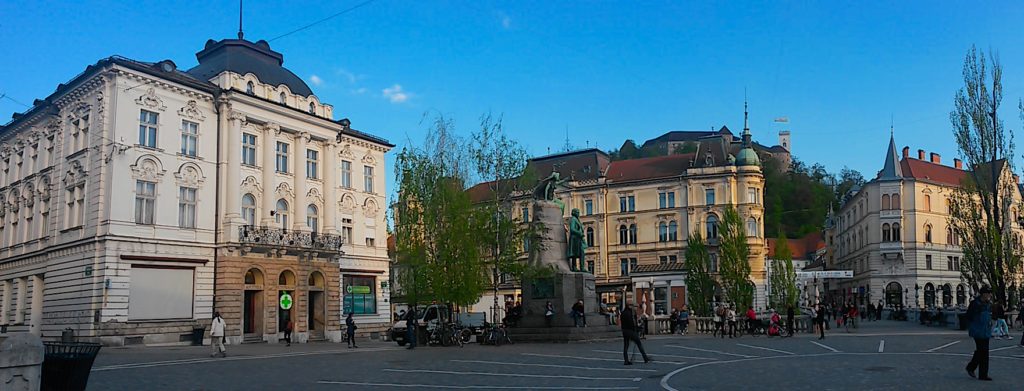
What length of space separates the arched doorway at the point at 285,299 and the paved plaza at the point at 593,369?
14143 millimetres

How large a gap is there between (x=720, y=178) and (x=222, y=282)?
4706 centimetres

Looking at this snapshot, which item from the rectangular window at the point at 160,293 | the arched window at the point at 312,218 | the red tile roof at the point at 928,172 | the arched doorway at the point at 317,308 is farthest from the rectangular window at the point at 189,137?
the red tile roof at the point at 928,172

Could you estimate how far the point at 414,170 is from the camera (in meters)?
36.6

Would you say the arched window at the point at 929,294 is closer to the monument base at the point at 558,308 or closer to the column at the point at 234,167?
the monument base at the point at 558,308

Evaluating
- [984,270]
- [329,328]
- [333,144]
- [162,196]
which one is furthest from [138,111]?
[984,270]

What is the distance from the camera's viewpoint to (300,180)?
144 ft

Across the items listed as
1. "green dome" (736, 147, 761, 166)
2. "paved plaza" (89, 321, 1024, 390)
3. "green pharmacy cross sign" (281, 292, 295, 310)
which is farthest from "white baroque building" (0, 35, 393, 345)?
"green dome" (736, 147, 761, 166)

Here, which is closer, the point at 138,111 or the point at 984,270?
the point at 138,111

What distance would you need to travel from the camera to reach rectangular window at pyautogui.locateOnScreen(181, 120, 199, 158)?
38.9 metres

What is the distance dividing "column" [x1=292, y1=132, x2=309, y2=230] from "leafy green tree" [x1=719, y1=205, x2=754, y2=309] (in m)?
24.3

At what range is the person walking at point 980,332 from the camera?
14.5 metres

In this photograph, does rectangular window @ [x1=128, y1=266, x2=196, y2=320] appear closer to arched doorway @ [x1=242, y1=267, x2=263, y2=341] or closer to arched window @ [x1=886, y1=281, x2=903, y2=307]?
arched doorway @ [x1=242, y1=267, x2=263, y2=341]

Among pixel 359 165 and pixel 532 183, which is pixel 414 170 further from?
pixel 359 165

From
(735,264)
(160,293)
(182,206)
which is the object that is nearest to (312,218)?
(182,206)
